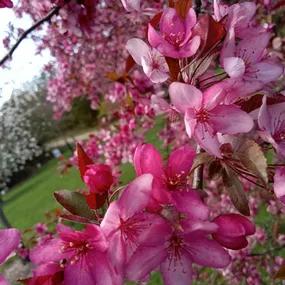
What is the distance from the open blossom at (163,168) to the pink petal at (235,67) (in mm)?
139

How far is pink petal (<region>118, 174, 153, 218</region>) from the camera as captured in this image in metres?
0.72

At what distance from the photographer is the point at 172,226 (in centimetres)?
74

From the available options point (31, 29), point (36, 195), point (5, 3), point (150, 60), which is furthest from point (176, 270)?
point (36, 195)

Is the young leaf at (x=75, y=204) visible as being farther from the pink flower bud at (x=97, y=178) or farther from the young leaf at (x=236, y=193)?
the young leaf at (x=236, y=193)

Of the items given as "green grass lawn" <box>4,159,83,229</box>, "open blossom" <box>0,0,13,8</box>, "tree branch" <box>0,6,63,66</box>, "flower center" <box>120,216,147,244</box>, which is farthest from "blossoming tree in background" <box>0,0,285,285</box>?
"green grass lawn" <box>4,159,83,229</box>

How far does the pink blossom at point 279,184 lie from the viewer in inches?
30.2

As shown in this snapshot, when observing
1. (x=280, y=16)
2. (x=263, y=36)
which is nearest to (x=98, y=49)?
(x=280, y=16)

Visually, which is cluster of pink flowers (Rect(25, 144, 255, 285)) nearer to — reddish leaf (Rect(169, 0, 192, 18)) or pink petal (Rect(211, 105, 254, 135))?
pink petal (Rect(211, 105, 254, 135))

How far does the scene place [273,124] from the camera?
0.82m

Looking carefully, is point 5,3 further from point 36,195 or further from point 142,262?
point 36,195

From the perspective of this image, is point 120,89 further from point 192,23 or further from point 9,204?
point 9,204

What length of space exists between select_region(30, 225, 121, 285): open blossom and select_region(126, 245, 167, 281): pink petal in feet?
0.08

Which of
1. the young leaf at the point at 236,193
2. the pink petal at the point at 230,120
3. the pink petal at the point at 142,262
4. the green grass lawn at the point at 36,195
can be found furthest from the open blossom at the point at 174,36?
the green grass lawn at the point at 36,195

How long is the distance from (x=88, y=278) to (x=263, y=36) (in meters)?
0.51
